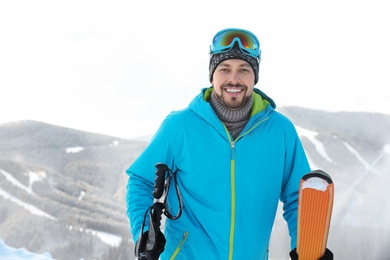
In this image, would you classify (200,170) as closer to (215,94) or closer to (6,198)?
(215,94)

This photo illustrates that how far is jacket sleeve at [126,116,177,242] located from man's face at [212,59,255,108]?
369 mm

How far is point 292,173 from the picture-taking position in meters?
2.72

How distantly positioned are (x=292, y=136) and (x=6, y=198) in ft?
169

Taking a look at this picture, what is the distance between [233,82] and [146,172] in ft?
2.32

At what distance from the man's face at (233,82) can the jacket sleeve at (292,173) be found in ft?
1.18

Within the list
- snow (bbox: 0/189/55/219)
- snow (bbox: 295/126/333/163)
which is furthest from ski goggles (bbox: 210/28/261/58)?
snow (bbox: 295/126/333/163)

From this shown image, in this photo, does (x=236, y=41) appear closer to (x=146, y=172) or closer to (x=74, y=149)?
(x=146, y=172)

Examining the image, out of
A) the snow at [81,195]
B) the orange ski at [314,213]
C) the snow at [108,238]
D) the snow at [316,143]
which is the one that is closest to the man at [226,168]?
the orange ski at [314,213]

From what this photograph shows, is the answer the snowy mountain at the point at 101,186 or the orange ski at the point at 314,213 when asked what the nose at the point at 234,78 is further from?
the snowy mountain at the point at 101,186

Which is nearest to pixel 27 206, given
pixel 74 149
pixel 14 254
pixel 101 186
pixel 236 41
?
pixel 101 186

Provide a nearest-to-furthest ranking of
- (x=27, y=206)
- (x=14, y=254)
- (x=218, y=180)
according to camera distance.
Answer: (x=218, y=180) < (x=14, y=254) < (x=27, y=206)

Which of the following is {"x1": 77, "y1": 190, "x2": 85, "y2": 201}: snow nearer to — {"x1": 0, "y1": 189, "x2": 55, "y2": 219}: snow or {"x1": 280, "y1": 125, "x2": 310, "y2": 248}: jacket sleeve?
{"x1": 0, "y1": 189, "x2": 55, "y2": 219}: snow

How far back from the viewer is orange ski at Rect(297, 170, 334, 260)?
231cm

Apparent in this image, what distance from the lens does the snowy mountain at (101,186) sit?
44.4 metres
